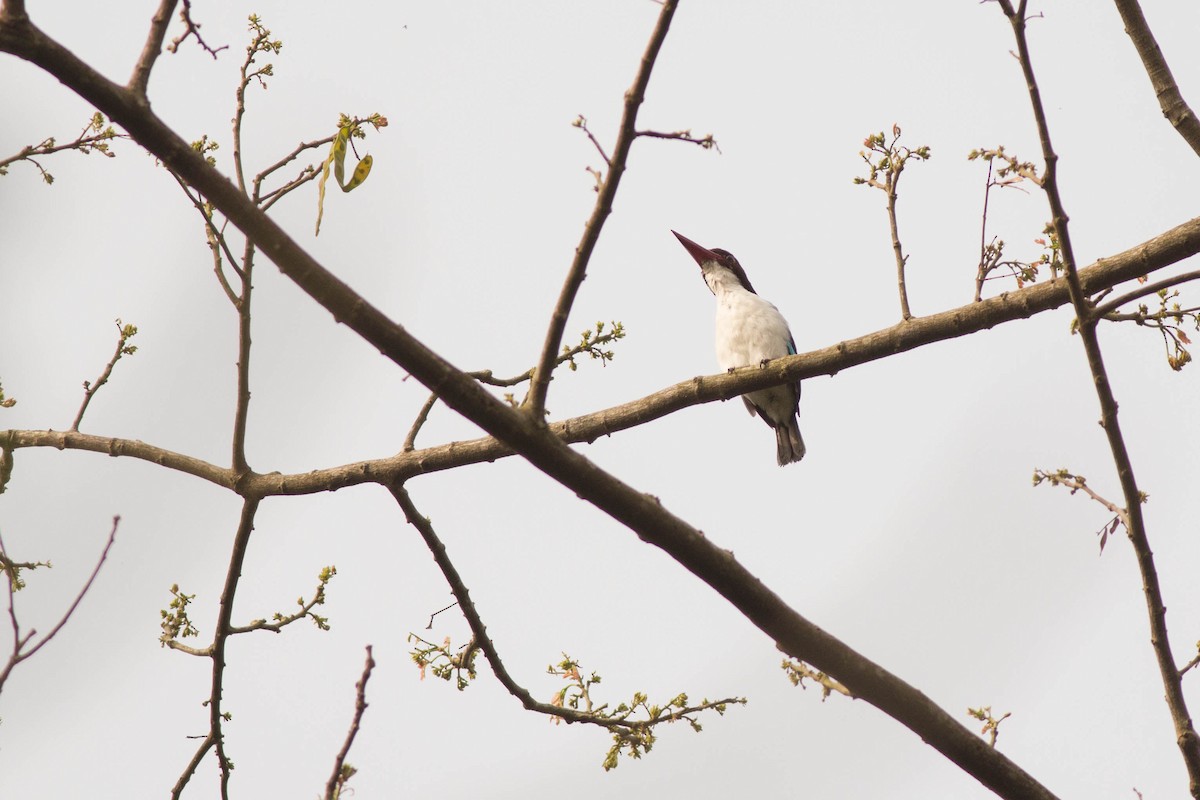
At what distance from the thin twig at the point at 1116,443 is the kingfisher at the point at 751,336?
4.63m

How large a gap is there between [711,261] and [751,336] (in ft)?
4.15

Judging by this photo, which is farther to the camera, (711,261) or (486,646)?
(711,261)

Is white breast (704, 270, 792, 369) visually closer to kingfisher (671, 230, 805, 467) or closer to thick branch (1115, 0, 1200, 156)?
kingfisher (671, 230, 805, 467)

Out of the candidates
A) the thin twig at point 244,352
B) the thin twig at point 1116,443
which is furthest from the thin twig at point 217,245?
the thin twig at point 1116,443

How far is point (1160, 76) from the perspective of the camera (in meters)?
3.62

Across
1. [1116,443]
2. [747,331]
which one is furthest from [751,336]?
[1116,443]

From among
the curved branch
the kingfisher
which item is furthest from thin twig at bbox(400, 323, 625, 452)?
the kingfisher

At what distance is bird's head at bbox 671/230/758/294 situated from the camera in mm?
8570

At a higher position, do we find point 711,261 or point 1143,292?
point 711,261

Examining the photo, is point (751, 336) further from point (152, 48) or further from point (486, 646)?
Answer: point (152, 48)

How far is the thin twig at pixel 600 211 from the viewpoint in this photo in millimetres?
2498

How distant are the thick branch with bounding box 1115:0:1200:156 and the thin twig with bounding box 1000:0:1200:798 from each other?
1.41m

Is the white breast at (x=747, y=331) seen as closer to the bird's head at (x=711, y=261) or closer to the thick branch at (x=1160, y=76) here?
the bird's head at (x=711, y=261)

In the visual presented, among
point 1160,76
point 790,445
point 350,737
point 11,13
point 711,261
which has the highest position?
point 711,261
